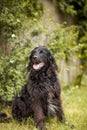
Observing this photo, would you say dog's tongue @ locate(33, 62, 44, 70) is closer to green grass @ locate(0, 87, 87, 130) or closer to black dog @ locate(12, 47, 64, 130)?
black dog @ locate(12, 47, 64, 130)

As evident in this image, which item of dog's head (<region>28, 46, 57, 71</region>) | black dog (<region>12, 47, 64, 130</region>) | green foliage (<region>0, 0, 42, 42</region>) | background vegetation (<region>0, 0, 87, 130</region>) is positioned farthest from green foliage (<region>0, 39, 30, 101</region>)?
dog's head (<region>28, 46, 57, 71</region>)

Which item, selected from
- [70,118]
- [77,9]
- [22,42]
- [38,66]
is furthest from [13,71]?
[77,9]

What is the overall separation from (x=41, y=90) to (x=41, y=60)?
52 centimetres

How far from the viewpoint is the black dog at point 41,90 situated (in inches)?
277

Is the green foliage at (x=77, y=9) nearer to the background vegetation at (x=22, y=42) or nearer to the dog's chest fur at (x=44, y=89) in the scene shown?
Answer: the background vegetation at (x=22, y=42)

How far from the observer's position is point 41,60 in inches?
277

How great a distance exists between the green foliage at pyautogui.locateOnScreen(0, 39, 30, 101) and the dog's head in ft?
3.92

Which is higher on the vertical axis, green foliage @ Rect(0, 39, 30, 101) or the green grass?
green foliage @ Rect(0, 39, 30, 101)

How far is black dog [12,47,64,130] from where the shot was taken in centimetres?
704

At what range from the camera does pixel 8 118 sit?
24.8 ft

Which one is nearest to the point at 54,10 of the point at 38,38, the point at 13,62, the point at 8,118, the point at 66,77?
the point at 66,77

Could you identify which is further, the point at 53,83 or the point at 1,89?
the point at 1,89

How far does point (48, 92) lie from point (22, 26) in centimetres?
207

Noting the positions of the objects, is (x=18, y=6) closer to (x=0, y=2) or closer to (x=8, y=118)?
(x=0, y=2)
